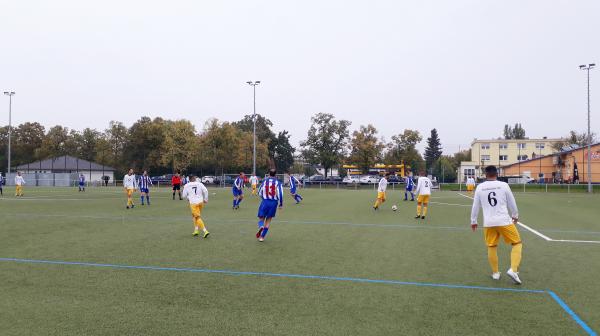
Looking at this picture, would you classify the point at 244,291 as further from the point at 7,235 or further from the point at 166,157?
the point at 166,157

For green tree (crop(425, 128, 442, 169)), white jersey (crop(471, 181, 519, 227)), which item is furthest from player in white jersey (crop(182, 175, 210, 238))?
green tree (crop(425, 128, 442, 169))

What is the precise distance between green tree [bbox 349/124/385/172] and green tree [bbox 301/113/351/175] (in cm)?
256

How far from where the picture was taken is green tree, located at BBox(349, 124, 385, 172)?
57.7 m

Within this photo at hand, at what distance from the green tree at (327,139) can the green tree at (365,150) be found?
256 cm

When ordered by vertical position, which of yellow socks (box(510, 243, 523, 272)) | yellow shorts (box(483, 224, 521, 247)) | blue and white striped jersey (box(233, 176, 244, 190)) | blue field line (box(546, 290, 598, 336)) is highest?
blue and white striped jersey (box(233, 176, 244, 190))

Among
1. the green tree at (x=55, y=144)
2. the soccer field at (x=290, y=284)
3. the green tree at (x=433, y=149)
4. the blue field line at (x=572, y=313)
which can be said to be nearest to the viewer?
the blue field line at (x=572, y=313)

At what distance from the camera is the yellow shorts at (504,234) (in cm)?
672

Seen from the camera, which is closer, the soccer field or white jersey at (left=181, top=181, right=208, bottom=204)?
the soccer field

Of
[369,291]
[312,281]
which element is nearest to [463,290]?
[369,291]

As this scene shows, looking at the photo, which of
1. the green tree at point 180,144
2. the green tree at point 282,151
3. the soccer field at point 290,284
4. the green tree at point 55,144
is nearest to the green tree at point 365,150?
the green tree at point 180,144

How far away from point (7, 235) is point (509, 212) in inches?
484

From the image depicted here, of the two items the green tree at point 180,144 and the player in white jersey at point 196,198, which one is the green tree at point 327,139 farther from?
the player in white jersey at point 196,198

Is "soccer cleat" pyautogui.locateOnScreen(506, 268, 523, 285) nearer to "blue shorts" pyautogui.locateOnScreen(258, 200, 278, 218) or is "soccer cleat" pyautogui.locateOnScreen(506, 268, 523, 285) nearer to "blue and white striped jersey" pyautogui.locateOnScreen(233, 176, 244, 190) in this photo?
"blue shorts" pyautogui.locateOnScreen(258, 200, 278, 218)

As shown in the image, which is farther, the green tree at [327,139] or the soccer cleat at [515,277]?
the green tree at [327,139]
